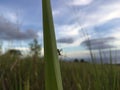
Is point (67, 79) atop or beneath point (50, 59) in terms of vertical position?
beneath

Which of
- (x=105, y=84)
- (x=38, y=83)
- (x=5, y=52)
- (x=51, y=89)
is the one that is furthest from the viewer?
(x=5, y=52)

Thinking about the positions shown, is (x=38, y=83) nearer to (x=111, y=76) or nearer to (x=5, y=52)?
(x=111, y=76)

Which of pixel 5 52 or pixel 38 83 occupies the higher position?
pixel 5 52

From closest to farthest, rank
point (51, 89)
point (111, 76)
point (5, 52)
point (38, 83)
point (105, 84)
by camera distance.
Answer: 1. point (51, 89)
2. point (105, 84)
3. point (111, 76)
4. point (38, 83)
5. point (5, 52)

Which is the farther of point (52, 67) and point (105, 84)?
point (105, 84)

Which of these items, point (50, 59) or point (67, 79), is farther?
point (67, 79)

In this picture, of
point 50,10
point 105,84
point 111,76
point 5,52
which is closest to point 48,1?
point 50,10

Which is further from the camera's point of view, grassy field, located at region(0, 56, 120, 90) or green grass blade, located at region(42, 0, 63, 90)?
grassy field, located at region(0, 56, 120, 90)

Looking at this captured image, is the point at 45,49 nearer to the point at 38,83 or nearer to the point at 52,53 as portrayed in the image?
the point at 52,53
